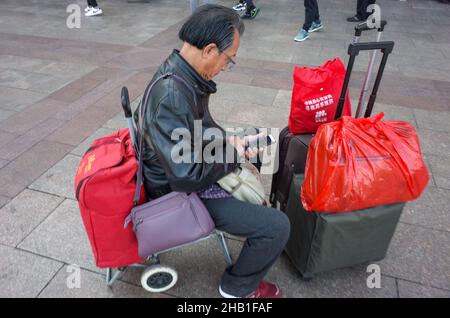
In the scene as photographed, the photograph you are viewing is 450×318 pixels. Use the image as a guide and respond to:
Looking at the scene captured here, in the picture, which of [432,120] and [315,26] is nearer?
[432,120]

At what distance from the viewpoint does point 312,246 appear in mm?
1852

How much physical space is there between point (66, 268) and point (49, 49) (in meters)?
4.71

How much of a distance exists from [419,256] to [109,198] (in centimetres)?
194

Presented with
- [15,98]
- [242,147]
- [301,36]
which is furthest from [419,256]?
[301,36]

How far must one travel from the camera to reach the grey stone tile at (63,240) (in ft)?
7.11

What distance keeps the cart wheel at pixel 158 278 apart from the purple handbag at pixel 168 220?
0.35m

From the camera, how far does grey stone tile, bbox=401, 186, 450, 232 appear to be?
2439 millimetres

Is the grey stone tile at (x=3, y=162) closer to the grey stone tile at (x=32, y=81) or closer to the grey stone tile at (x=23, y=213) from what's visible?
the grey stone tile at (x=23, y=213)

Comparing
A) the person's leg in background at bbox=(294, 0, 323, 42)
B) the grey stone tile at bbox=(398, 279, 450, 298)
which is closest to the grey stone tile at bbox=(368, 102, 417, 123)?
the grey stone tile at bbox=(398, 279, 450, 298)

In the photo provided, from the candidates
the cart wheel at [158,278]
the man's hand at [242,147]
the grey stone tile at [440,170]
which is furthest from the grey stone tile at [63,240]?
the grey stone tile at [440,170]

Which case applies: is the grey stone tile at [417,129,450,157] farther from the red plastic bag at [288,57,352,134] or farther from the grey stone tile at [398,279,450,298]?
the red plastic bag at [288,57,352,134]

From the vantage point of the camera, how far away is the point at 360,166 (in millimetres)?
1611

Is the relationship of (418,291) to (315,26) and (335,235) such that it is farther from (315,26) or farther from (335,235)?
(315,26)
